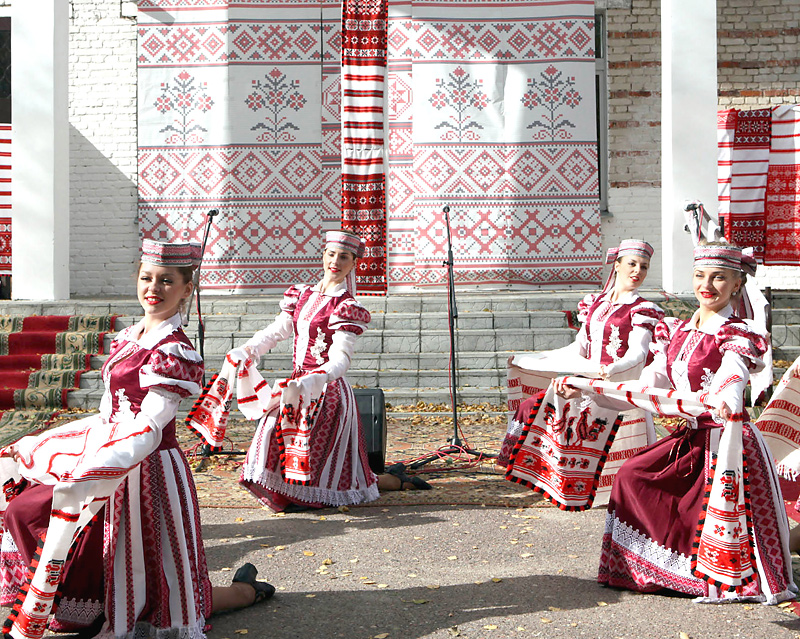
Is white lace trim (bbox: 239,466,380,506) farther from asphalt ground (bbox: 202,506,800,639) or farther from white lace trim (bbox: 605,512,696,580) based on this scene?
white lace trim (bbox: 605,512,696,580)

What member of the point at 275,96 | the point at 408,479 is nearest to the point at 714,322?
the point at 408,479

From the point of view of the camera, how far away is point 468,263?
35.0ft

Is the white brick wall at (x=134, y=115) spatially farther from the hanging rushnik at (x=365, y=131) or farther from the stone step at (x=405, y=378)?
the stone step at (x=405, y=378)

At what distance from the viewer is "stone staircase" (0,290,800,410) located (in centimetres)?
842

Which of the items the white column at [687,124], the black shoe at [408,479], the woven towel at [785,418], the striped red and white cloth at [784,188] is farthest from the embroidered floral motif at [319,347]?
the striped red and white cloth at [784,188]

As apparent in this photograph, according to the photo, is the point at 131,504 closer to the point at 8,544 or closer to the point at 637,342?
the point at 8,544

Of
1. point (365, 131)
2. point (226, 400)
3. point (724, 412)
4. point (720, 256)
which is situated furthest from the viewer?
point (365, 131)

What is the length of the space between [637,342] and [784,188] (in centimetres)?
620

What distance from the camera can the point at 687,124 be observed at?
9477 millimetres

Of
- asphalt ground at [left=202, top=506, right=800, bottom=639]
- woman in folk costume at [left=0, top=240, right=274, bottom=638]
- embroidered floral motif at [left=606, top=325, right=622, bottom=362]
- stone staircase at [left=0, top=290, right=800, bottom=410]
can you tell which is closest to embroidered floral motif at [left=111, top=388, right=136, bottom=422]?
woman in folk costume at [left=0, top=240, right=274, bottom=638]

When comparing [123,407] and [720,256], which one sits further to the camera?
[720,256]

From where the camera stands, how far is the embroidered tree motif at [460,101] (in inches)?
417

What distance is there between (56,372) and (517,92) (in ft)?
19.1

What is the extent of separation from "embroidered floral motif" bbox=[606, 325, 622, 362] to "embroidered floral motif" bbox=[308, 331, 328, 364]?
1.64m
